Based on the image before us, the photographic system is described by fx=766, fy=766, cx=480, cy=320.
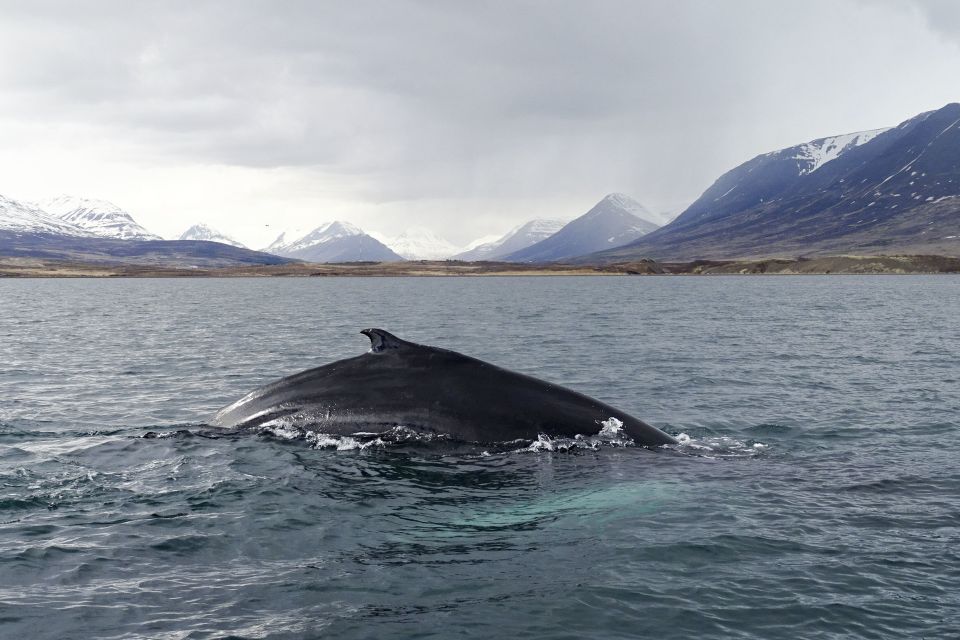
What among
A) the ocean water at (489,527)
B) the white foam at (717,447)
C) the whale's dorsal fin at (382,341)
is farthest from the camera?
the white foam at (717,447)

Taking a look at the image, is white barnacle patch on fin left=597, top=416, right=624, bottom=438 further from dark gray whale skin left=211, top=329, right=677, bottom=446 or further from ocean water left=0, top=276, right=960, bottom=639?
ocean water left=0, top=276, right=960, bottom=639

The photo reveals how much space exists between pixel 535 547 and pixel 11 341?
49.7 m

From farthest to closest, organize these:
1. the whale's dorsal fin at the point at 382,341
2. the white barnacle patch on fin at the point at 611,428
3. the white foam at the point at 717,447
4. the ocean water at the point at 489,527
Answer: the white foam at the point at 717,447, the white barnacle patch on fin at the point at 611,428, the whale's dorsal fin at the point at 382,341, the ocean water at the point at 489,527

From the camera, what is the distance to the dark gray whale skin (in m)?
16.9

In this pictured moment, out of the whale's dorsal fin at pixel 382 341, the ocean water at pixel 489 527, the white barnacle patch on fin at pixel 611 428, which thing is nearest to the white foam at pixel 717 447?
the ocean water at pixel 489 527

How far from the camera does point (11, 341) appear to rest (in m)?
50.4

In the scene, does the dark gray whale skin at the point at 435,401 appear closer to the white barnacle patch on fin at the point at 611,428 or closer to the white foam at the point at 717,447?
the white barnacle patch on fin at the point at 611,428

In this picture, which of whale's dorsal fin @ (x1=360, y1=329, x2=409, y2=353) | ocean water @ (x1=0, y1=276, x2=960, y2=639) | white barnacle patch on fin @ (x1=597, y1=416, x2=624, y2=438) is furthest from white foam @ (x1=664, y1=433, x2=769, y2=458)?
whale's dorsal fin @ (x1=360, y1=329, x2=409, y2=353)

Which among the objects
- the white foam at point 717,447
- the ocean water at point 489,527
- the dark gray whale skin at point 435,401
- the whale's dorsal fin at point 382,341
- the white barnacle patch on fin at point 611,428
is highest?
the whale's dorsal fin at point 382,341

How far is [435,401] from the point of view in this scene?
669 inches

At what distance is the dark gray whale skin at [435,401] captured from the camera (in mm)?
16938

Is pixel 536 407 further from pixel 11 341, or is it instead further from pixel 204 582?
pixel 11 341

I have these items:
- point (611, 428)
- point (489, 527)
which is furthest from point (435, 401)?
point (489, 527)

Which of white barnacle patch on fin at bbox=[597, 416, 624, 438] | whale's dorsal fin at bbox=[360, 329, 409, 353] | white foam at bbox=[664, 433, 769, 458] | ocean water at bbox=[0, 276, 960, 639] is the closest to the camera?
ocean water at bbox=[0, 276, 960, 639]
